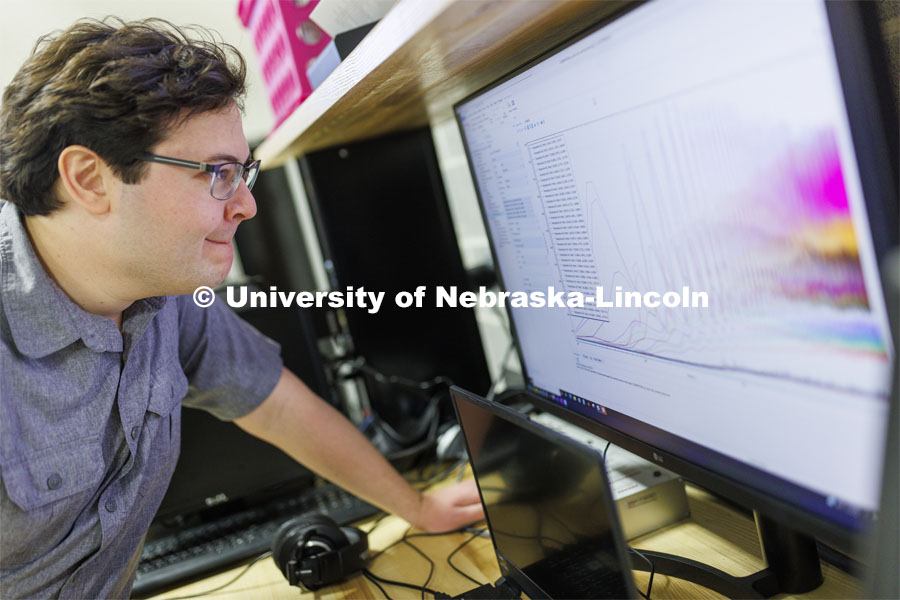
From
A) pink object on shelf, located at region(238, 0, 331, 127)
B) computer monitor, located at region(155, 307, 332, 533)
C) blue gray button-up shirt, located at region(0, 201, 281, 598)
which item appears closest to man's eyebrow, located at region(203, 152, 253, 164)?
blue gray button-up shirt, located at region(0, 201, 281, 598)

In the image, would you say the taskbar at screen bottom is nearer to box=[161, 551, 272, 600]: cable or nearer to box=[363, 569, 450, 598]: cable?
box=[363, 569, 450, 598]: cable

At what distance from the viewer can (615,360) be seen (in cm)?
70

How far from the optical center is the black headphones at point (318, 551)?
0.90 meters

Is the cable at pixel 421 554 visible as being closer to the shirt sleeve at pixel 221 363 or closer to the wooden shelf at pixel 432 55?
the shirt sleeve at pixel 221 363

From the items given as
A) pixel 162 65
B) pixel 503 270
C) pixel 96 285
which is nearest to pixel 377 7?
pixel 162 65

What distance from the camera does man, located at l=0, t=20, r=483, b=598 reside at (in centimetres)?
75

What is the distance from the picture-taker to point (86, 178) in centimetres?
76

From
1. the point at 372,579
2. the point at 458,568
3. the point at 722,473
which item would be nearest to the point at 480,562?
the point at 458,568

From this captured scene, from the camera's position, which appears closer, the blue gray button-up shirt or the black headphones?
the blue gray button-up shirt

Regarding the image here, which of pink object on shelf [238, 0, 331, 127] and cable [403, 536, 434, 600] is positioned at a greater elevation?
pink object on shelf [238, 0, 331, 127]

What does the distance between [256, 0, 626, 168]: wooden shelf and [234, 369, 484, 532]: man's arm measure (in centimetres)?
39

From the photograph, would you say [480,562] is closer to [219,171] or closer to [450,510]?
[450,510]

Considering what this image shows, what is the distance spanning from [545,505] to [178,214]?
0.49 meters

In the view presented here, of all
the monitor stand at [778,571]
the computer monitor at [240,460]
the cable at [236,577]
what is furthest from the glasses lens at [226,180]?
the monitor stand at [778,571]
